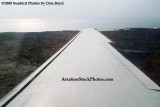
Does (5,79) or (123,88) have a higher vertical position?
(123,88)

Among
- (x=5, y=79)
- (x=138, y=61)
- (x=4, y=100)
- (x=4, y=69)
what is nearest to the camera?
(x=4, y=100)

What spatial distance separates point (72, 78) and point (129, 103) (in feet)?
2.79

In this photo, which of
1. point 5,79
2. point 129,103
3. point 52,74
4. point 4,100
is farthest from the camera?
point 5,79

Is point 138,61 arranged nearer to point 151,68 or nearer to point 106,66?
point 151,68

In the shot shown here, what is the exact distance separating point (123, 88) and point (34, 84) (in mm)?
868

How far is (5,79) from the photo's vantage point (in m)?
6.14

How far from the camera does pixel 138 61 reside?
8.48m

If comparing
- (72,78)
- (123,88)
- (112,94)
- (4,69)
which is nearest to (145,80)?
(123,88)

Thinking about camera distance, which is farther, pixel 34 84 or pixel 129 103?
pixel 34 84

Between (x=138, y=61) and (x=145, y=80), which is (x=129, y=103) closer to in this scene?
(x=145, y=80)

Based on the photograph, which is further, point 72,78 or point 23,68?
point 23,68

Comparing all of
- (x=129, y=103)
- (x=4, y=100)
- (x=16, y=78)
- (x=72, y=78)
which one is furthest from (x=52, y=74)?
(x=16, y=78)

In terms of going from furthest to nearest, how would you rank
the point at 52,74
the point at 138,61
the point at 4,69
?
the point at 138,61, the point at 4,69, the point at 52,74

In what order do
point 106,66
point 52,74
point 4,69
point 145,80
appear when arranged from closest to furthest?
point 145,80 < point 52,74 < point 106,66 < point 4,69
